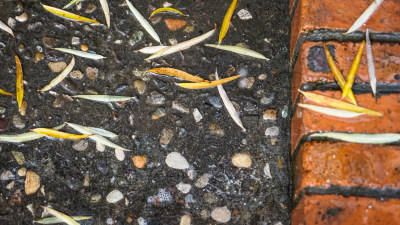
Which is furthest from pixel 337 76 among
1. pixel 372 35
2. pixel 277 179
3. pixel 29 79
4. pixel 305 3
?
pixel 29 79

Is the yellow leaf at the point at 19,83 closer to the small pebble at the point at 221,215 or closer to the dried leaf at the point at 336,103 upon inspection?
the small pebble at the point at 221,215

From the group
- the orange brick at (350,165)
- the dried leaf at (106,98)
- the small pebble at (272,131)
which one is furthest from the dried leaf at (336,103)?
the dried leaf at (106,98)

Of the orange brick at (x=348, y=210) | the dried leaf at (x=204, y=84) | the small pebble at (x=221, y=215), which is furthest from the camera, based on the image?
the dried leaf at (x=204, y=84)

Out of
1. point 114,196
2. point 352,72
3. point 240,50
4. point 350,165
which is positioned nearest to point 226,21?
point 240,50

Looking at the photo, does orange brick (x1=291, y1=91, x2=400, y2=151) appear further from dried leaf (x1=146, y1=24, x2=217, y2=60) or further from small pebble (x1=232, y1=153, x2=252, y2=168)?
dried leaf (x1=146, y1=24, x2=217, y2=60)

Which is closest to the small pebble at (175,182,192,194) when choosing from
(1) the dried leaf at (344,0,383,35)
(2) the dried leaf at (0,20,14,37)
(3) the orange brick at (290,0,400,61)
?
(3) the orange brick at (290,0,400,61)

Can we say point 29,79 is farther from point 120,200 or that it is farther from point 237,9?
point 237,9
